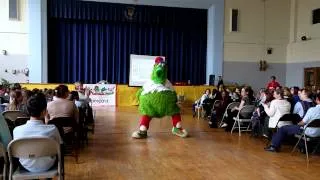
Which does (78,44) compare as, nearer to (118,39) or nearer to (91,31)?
(91,31)

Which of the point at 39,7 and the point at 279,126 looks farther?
the point at 39,7

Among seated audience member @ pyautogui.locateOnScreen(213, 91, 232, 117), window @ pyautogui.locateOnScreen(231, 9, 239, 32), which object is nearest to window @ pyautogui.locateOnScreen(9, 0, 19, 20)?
window @ pyautogui.locateOnScreen(231, 9, 239, 32)

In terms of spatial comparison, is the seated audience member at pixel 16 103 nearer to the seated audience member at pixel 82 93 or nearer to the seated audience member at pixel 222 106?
the seated audience member at pixel 82 93

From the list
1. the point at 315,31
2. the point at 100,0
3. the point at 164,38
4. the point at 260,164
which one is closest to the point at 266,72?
the point at 315,31

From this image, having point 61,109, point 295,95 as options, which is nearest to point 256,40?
point 295,95

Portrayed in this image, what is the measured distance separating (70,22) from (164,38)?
4414 mm

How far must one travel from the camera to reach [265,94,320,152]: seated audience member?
5.23 m

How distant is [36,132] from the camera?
116 inches

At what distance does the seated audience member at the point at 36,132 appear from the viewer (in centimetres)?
293

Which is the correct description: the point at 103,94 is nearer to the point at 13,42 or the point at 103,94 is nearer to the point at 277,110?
the point at 13,42

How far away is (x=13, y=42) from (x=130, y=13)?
510cm

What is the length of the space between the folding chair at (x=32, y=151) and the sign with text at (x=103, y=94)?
9951 mm

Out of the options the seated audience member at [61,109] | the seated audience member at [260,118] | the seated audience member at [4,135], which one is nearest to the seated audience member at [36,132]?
the seated audience member at [4,135]

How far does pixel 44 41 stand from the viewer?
1408 centimetres
